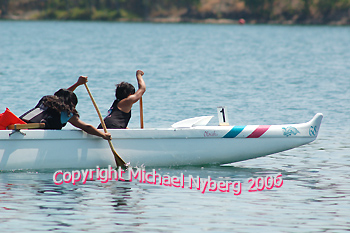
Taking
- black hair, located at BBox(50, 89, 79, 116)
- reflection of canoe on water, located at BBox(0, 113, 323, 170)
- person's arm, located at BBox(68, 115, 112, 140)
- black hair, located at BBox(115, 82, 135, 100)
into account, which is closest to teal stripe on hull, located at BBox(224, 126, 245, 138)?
reflection of canoe on water, located at BBox(0, 113, 323, 170)

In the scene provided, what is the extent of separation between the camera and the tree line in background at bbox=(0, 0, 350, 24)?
379ft

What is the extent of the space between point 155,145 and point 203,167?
3.28ft

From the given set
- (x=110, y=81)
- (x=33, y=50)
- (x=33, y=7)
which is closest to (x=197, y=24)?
(x=33, y=7)

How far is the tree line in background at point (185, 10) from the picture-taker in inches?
4545

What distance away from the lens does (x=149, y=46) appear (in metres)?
62.9

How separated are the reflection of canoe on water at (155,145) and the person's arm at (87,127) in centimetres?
18

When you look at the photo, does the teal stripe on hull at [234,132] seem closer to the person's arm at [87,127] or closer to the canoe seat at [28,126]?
the person's arm at [87,127]

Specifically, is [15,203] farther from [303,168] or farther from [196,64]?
[196,64]

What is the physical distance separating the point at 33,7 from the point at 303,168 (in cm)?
11739

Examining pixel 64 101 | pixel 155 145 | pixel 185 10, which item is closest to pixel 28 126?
pixel 64 101

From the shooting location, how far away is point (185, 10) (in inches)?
4897

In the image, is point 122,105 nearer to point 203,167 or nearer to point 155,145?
point 155,145

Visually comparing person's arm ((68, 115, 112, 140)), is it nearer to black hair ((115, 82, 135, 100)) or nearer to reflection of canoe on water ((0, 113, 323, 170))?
reflection of canoe on water ((0, 113, 323, 170))

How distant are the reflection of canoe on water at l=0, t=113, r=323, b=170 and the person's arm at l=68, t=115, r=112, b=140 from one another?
0.18m
